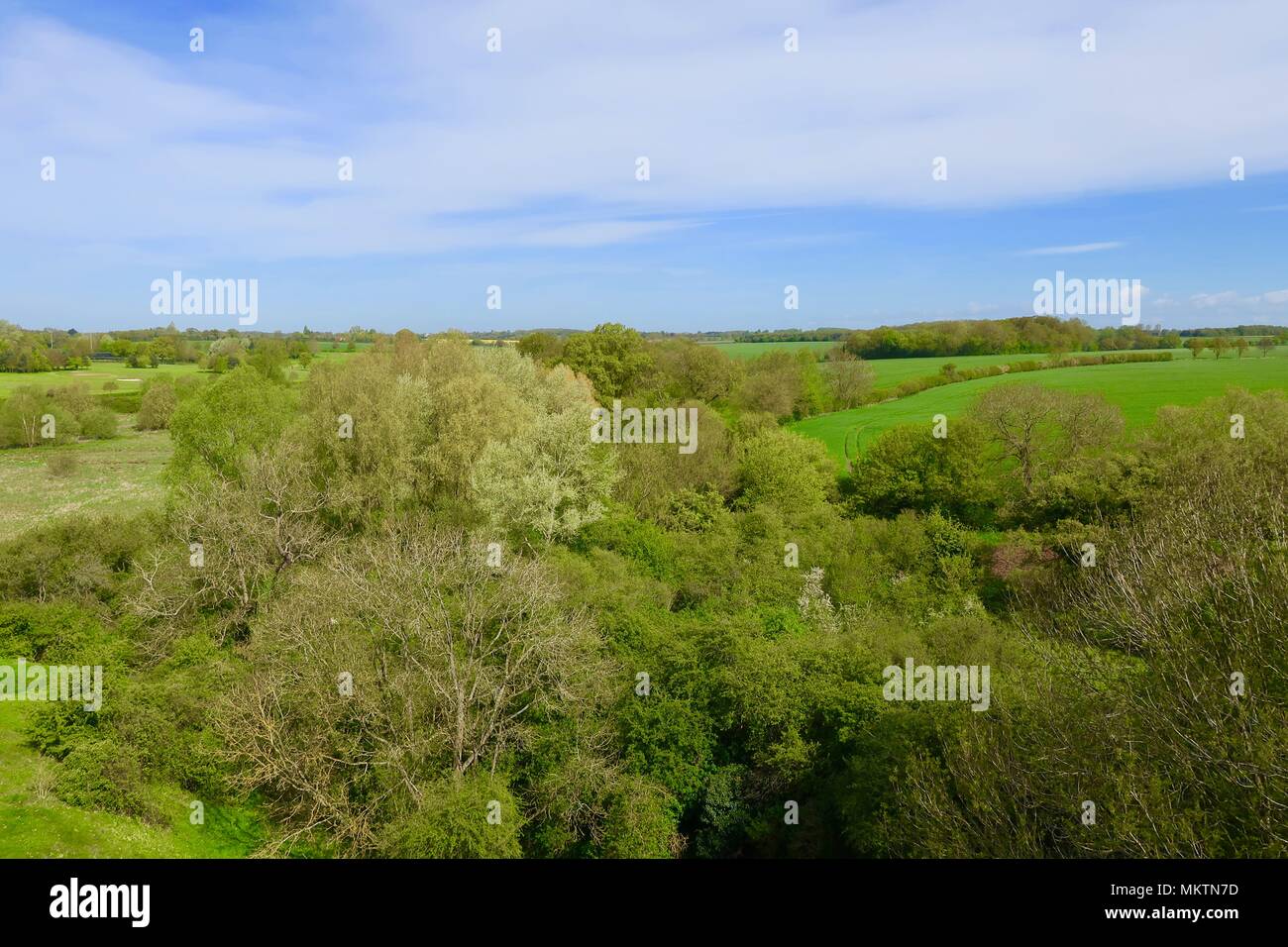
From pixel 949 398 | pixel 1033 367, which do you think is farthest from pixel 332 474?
pixel 1033 367

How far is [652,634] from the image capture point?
23.8 m

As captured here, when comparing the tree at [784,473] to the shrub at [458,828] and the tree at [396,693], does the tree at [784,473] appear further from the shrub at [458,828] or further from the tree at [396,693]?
the shrub at [458,828]

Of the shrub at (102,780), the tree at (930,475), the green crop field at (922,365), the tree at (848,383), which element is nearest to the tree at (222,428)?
the shrub at (102,780)

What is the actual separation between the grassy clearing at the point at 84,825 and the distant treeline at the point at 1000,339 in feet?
286

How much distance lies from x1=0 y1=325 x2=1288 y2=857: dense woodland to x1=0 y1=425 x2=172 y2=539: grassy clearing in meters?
12.5

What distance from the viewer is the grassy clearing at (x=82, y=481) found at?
48000 millimetres

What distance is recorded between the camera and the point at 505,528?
Answer: 3316 centimetres

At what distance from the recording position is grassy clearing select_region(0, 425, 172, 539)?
48.0 metres

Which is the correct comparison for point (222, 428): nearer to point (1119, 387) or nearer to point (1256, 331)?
point (1119, 387)

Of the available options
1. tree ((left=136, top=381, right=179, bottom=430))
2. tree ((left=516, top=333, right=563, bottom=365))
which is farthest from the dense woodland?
tree ((left=136, top=381, right=179, bottom=430))

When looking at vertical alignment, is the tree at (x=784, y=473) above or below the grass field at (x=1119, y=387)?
below

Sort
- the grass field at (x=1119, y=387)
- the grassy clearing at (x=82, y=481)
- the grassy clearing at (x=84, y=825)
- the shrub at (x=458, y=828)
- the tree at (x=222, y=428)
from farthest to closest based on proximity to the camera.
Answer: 1. the grass field at (x=1119, y=387)
2. the grassy clearing at (x=82, y=481)
3. the tree at (x=222, y=428)
4. the grassy clearing at (x=84, y=825)
5. the shrub at (x=458, y=828)

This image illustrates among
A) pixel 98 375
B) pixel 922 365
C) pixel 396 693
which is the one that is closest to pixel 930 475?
pixel 396 693

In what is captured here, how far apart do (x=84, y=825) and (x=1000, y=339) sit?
9468 centimetres
